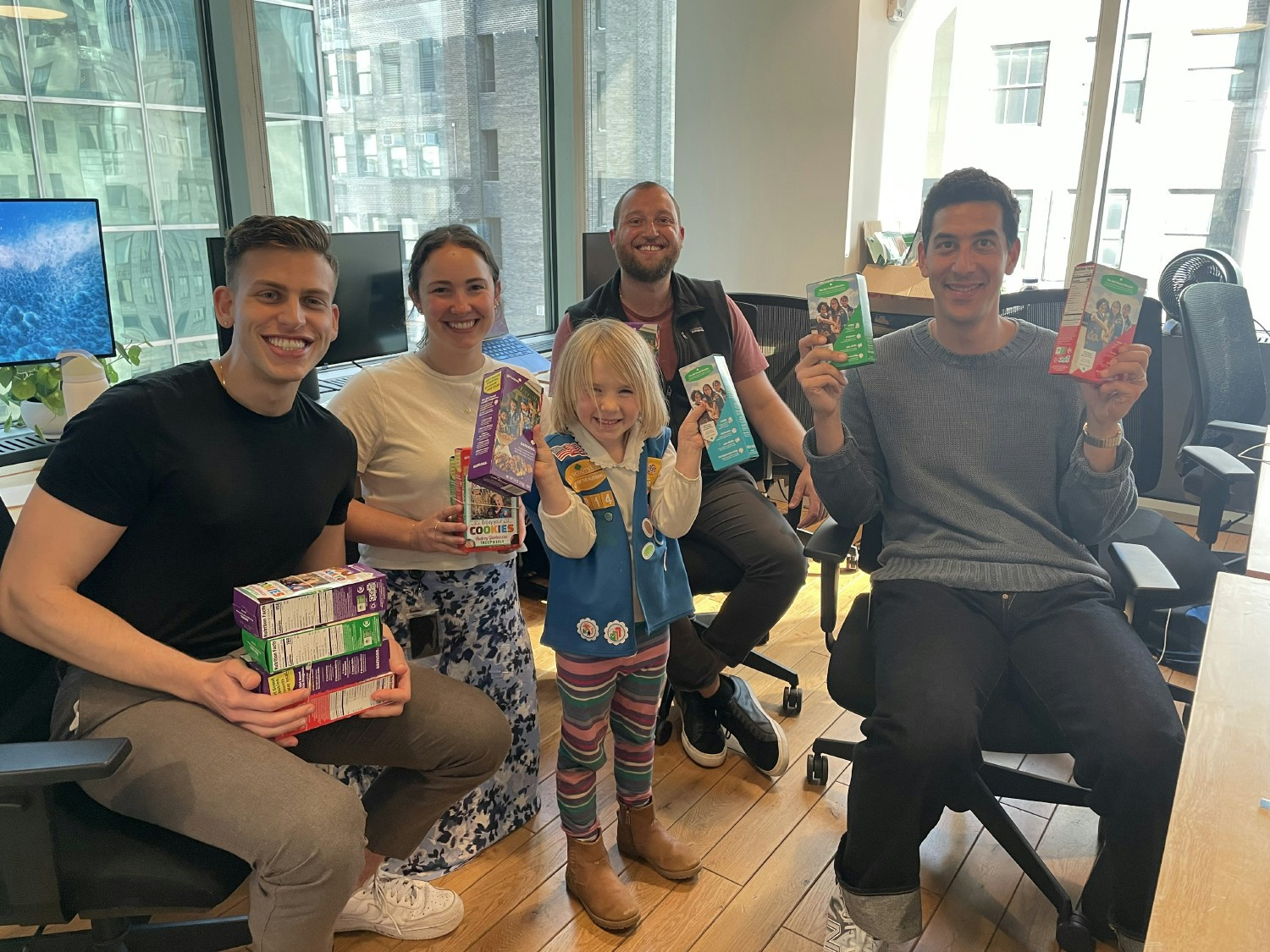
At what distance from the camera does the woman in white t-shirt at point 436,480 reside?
5.79 feet

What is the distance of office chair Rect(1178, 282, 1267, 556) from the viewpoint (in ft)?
8.57

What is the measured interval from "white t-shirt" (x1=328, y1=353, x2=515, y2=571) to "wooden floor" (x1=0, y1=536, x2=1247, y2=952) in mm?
663

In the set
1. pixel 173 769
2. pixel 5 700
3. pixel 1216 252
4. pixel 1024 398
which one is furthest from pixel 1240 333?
pixel 5 700

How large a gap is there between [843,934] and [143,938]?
112 cm

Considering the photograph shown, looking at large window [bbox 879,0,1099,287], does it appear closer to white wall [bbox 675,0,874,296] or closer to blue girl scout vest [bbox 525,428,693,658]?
white wall [bbox 675,0,874,296]

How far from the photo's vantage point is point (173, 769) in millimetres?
1228

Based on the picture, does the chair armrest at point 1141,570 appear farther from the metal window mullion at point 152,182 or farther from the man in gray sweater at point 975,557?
the metal window mullion at point 152,182

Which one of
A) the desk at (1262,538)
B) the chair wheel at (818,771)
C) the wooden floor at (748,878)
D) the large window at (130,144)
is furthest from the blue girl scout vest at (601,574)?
the large window at (130,144)

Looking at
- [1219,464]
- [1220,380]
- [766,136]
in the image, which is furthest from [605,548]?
[766,136]

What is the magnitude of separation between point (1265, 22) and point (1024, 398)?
317 cm

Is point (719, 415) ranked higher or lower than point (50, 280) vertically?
lower

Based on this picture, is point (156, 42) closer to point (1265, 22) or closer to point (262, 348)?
point (262, 348)

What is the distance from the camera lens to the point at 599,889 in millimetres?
1729

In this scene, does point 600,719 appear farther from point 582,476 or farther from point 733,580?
point 733,580
